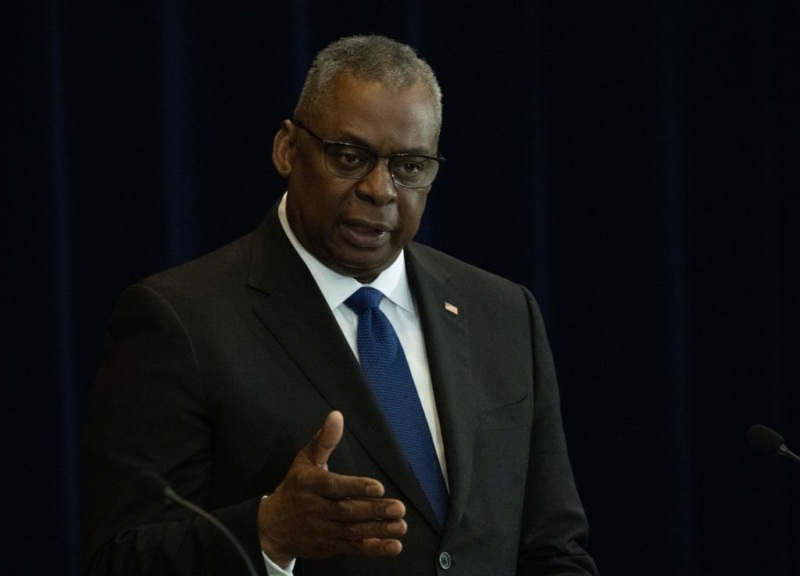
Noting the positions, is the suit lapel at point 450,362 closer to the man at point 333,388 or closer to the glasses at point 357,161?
the man at point 333,388

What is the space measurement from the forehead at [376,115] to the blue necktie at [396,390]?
25 cm

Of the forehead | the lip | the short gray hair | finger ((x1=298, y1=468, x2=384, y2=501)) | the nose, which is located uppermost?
the short gray hair

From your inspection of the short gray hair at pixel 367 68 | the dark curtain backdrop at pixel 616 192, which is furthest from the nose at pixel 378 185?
the dark curtain backdrop at pixel 616 192

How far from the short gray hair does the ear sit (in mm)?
31

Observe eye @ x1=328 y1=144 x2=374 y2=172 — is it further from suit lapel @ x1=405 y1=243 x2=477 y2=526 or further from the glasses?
suit lapel @ x1=405 y1=243 x2=477 y2=526

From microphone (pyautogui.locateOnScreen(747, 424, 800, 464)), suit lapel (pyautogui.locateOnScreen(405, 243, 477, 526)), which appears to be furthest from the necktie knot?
microphone (pyautogui.locateOnScreen(747, 424, 800, 464))

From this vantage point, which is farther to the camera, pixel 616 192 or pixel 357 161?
pixel 616 192

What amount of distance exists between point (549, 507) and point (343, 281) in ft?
1.69

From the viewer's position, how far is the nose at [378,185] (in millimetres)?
2070

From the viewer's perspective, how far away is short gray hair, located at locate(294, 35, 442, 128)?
210 centimetres

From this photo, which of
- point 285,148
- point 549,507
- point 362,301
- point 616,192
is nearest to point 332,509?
point 362,301

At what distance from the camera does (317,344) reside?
2066 mm

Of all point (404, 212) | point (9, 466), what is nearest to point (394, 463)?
point (404, 212)

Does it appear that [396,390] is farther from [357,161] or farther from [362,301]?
[357,161]
